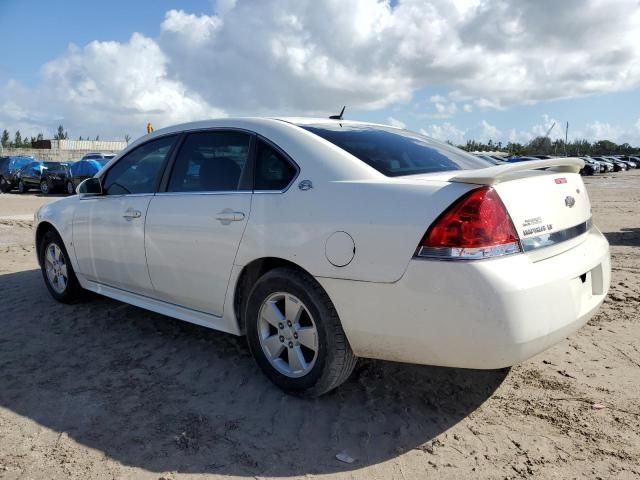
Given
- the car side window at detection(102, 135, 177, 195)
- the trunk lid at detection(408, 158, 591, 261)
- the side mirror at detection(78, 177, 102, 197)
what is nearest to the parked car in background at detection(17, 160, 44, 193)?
the side mirror at detection(78, 177, 102, 197)

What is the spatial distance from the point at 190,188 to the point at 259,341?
1195 millimetres

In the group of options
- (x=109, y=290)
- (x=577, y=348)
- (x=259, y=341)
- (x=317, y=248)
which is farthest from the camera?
(x=109, y=290)

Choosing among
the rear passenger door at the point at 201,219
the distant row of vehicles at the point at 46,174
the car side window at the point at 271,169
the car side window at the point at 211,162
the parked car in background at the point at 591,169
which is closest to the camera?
the car side window at the point at 271,169

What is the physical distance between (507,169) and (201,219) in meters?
1.87

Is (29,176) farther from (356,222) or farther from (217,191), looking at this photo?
(356,222)

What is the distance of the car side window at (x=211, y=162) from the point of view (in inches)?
139

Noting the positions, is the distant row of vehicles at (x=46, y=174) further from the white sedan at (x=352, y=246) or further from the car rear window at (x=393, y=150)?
the car rear window at (x=393, y=150)

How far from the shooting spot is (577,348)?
12.9 ft

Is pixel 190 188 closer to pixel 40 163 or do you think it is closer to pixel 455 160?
pixel 455 160

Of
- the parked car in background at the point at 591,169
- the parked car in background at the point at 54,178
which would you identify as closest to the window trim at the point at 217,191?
the parked car in background at the point at 54,178

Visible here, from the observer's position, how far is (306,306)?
3006 mm

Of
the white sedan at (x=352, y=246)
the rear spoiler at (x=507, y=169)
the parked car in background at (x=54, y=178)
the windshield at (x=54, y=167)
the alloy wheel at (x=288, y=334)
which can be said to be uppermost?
the windshield at (x=54, y=167)

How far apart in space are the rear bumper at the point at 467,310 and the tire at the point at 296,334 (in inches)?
4.1

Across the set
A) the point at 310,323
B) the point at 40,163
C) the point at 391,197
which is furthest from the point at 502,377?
the point at 40,163
